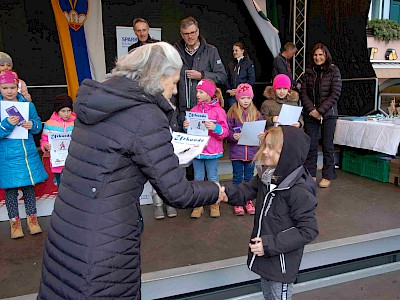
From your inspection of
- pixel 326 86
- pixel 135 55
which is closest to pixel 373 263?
pixel 326 86

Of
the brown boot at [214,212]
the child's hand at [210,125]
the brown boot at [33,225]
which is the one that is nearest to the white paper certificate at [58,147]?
the brown boot at [33,225]

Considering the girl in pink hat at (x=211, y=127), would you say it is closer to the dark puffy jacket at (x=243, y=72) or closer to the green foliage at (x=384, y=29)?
the dark puffy jacket at (x=243, y=72)

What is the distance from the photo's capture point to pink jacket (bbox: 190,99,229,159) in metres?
3.71

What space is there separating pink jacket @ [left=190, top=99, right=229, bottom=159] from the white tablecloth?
2381 mm

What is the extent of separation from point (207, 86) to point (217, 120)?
0.34 metres

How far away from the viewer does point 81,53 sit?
576cm

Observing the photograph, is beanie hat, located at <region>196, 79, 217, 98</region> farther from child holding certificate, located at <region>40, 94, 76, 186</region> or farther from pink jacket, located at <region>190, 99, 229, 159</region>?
child holding certificate, located at <region>40, 94, 76, 186</region>

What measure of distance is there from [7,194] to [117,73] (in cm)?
243

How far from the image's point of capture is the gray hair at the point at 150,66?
1581mm

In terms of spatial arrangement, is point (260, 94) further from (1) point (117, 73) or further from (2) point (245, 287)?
(1) point (117, 73)

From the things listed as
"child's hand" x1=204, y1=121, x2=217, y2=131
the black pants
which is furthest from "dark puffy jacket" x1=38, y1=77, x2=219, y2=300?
the black pants

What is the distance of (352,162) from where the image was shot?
5715 millimetres

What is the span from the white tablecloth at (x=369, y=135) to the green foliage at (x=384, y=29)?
7.83m

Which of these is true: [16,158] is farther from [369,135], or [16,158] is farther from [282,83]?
[369,135]
